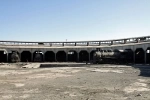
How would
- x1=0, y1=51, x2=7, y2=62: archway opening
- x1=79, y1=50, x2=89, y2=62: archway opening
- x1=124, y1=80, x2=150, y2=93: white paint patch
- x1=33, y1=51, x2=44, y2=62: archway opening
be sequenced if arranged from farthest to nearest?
x1=79, y1=50, x2=89, y2=62: archway opening, x1=33, y1=51, x2=44, y2=62: archway opening, x1=0, y1=51, x2=7, y2=62: archway opening, x1=124, y1=80, x2=150, y2=93: white paint patch

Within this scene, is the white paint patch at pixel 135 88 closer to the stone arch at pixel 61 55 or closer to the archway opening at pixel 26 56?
the stone arch at pixel 61 55

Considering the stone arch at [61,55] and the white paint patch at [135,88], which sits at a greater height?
the stone arch at [61,55]

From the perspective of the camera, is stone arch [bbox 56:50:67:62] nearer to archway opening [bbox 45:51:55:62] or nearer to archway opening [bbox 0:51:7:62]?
archway opening [bbox 45:51:55:62]

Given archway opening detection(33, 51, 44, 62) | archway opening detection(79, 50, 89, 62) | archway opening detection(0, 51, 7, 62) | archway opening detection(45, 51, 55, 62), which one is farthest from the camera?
archway opening detection(45, 51, 55, 62)

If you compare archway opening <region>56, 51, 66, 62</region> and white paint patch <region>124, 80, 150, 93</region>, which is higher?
archway opening <region>56, 51, 66, 62</region>

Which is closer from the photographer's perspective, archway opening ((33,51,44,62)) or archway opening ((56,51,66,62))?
archway opening ((33,51,44,62))

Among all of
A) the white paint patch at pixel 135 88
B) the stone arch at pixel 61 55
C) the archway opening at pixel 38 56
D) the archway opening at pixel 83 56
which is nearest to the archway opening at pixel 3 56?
the archway opening at pixel 38 56

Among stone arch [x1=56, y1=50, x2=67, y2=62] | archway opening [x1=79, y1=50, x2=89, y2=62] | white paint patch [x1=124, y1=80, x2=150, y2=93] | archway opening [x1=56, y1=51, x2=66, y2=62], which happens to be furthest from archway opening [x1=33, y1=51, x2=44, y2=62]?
white paint patch [x1=124, y1=80, x2=150, y2=93]

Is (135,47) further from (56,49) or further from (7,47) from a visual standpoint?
(7,47)

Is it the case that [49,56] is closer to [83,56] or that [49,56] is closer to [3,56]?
[83,56]

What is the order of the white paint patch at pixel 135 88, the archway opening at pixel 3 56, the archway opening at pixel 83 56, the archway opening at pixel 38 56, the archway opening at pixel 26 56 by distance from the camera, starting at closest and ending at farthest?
the white paint patch at pixel 135 88 → the archway opening at pixel 3 56 → the archway opening at pixel 38 56 → the archway opening at pixel 26 56 → the archway opening at pixel 83 56

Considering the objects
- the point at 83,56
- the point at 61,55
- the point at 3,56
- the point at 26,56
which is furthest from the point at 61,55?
the point at 3,56

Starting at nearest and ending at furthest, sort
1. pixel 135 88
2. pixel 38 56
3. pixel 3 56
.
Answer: pixel 135 88
pixel 3 56
pixel 38 56

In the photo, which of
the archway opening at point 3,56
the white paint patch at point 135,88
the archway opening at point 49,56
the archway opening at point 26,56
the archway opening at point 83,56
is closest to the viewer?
the white paint patch at point 135,88
